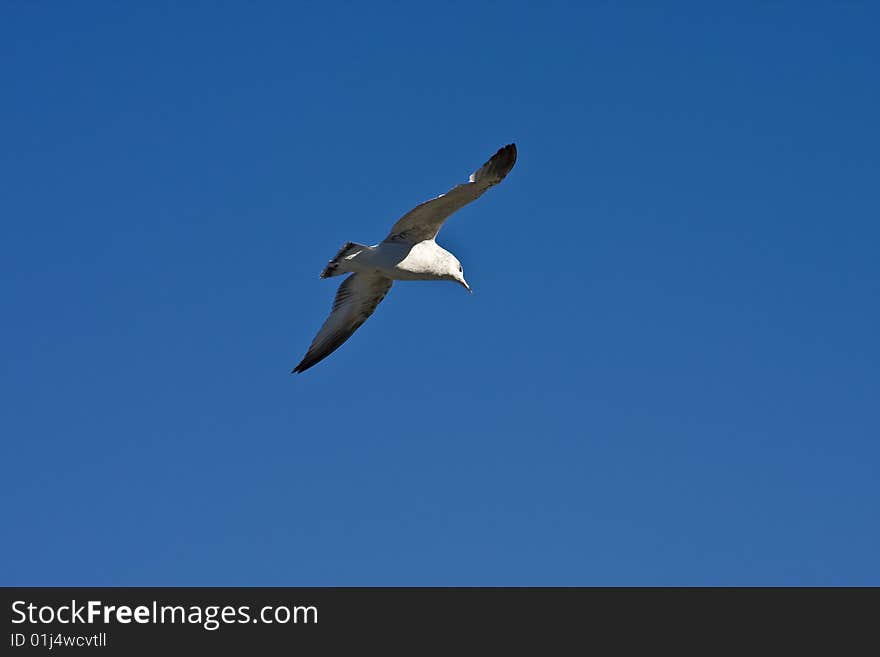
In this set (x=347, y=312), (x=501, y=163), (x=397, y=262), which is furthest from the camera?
(x=347, y=312)

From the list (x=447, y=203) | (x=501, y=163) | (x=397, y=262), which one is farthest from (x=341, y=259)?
(x=501, y=163)

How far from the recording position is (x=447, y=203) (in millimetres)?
21891

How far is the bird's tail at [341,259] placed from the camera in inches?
864

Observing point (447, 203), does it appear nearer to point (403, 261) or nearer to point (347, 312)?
point (403, 261)

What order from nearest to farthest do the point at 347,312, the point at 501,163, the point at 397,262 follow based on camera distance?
1. the point at 501,163
2. the point at 397,262
3. the point at 347,312

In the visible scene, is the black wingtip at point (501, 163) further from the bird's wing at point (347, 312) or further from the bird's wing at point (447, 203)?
the bird's wing at point (347, 312)

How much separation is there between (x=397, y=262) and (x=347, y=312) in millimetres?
2792

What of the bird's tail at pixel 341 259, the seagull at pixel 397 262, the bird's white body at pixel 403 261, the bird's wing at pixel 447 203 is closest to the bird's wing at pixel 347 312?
the seagull at pixel 397 262

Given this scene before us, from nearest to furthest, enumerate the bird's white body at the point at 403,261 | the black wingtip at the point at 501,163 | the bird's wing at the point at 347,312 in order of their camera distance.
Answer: the black wingtip at the point at 501,163 → the bird's white body at the point at 403,261 → the bird's wing at the point at 347,312
